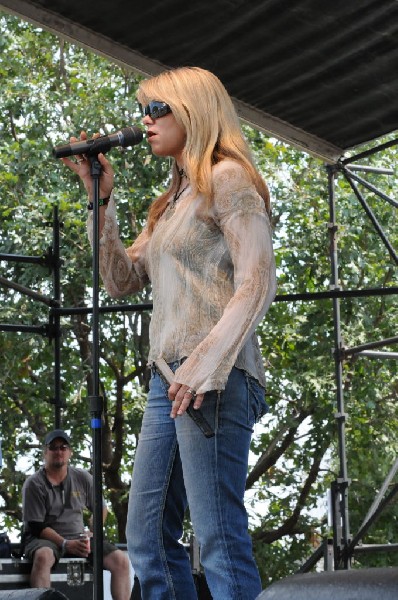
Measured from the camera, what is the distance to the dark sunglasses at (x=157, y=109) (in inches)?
106

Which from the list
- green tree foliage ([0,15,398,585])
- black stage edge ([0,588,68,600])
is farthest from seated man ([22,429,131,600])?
green tree foliage ([0,15,398,585])

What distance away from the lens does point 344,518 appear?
676 cm

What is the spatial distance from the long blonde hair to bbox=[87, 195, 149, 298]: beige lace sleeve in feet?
1.06

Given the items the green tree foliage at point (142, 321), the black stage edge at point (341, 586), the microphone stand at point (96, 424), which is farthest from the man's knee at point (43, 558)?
the green tree foliage at point (142, 321)

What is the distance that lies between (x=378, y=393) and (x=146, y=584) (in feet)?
36.8

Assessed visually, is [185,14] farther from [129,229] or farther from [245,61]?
[129,229]

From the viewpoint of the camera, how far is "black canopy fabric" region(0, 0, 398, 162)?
4.86 meters

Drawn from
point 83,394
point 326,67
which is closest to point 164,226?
point 326,67

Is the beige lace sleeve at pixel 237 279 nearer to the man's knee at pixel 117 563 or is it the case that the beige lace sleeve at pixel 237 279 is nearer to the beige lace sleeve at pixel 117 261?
the beige lace sleeve at pixel 117 261

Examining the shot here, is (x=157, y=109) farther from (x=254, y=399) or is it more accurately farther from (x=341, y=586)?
(x=341, y=586)

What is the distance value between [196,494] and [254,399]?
258 mm

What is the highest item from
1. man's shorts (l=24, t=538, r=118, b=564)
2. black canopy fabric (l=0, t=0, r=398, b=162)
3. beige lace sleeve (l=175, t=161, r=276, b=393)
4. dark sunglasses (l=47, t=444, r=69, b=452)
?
black canopy fabric (l=0, t=0, r=398, b=162)

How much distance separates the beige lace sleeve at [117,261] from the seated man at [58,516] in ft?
12.8

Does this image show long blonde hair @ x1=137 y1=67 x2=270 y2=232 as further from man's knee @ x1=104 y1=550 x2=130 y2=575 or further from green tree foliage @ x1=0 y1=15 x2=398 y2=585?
green tree foliage @ x1=0 y1=15 x2=398 y2=585
